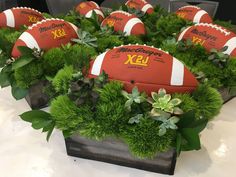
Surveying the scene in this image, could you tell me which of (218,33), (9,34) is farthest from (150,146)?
(9,34)

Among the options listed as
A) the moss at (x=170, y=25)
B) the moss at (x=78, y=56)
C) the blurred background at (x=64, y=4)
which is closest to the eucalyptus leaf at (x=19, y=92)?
the moss at (x=78, y=56)

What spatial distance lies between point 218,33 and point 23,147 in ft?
1.93

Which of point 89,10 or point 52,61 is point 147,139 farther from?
point 89,10

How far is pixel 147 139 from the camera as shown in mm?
528

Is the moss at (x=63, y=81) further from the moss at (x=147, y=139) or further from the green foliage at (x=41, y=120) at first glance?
the moss at (x=147, y=139)

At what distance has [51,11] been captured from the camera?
71.8 inches

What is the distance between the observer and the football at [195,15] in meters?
1.09

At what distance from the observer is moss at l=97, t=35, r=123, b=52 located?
0.85m

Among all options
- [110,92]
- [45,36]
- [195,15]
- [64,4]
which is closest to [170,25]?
[195,15]

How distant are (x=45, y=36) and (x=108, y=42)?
0.60 feet

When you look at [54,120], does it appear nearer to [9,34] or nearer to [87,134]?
[87,134]

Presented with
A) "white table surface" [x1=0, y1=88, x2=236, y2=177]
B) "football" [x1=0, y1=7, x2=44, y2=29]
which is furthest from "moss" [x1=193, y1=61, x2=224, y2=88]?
"football" [x1=0, y1=7, x2=44, y2=29]

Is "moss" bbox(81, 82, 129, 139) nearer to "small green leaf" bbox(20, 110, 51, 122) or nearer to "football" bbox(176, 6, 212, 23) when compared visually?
"small green leaf" bbox(20, 110, 51, 122)

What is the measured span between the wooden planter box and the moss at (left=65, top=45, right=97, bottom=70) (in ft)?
0.52
